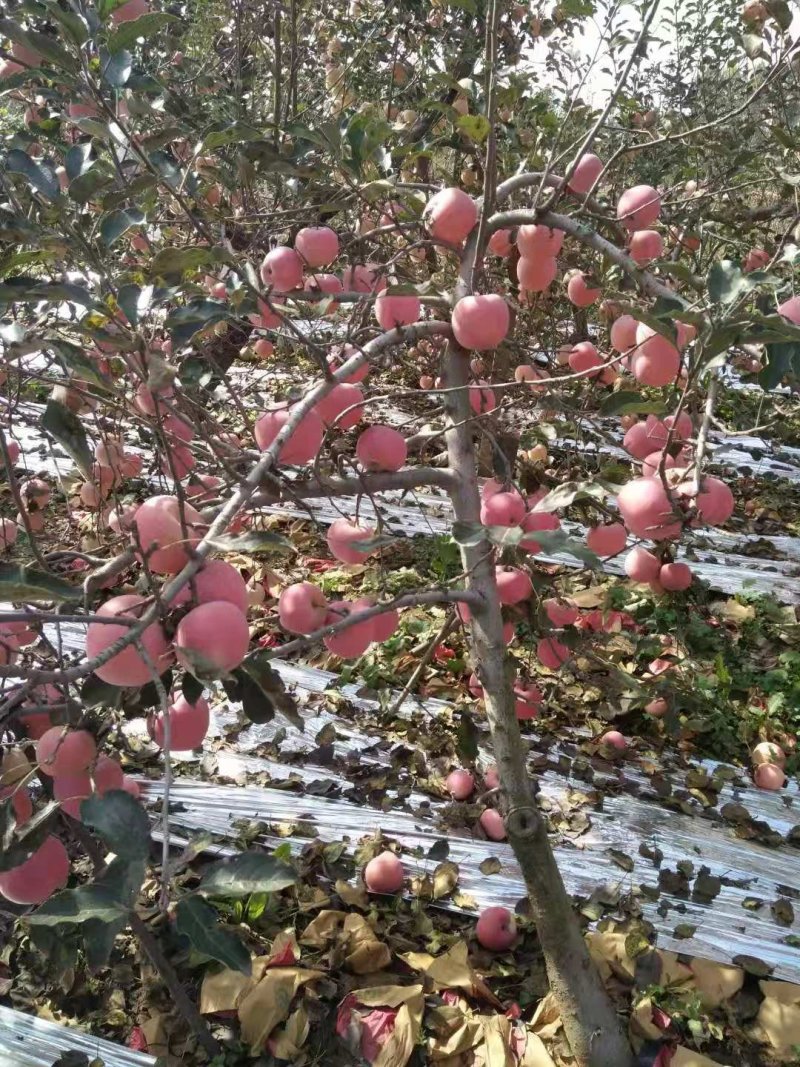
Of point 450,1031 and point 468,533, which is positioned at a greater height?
point 468,533

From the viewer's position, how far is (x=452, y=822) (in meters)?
1.87

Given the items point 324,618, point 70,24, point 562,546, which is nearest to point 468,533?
point 562,546

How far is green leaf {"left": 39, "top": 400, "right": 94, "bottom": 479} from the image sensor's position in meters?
0.85

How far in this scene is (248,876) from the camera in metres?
0.72

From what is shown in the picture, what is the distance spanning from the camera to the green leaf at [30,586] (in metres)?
0.62

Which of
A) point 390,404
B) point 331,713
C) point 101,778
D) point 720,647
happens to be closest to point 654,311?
point 101,778

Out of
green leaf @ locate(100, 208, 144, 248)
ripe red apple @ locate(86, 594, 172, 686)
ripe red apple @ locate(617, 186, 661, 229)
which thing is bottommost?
ripe red apple @ locate(86, 594, 172, 686)

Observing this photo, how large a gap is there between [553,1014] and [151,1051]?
687 mm

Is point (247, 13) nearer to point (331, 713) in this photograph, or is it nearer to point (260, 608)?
point (260, 608)

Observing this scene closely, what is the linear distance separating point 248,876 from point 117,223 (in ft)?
2.74

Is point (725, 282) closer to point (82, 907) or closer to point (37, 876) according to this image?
point (82, 907)

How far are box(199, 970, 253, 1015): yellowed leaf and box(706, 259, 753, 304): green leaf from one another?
1.30 meters

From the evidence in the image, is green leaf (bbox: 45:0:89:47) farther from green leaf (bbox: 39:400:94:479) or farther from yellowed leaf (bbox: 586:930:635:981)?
yellowed leaf (bbox: 586:930:635:981)

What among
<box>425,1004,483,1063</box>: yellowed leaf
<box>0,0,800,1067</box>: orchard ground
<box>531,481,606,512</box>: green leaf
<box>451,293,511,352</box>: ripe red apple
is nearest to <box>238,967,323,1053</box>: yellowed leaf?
<box>0,0,800,1067</box>: orchard ground
